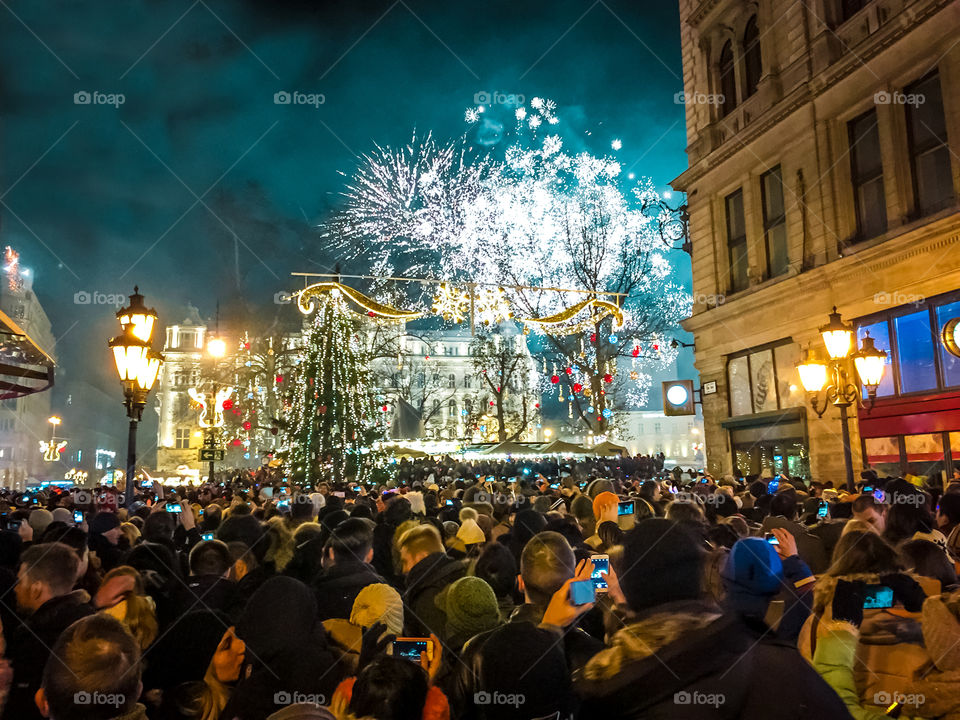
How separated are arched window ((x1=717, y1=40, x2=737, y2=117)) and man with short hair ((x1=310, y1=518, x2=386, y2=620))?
22.1 meters

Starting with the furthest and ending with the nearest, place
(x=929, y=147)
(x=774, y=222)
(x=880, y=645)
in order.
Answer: (x=774, y=222) < (x=929, y=147) < (x=880, y=645)

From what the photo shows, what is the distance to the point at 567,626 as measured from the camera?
405 cm

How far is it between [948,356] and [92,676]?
57.7 feet

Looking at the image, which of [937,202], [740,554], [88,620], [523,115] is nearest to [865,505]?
[740,554]

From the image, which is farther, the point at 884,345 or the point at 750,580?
the point at 884,345

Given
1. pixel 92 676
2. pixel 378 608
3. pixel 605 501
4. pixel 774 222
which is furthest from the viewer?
pixel 774 222

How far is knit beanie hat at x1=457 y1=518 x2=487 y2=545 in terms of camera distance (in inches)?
288

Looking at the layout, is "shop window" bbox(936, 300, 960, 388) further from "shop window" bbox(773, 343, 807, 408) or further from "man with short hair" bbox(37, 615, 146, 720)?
"man with short hair" bbox(37, 615, 146, 720)

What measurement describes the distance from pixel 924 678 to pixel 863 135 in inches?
717

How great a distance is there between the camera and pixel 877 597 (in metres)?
4.01

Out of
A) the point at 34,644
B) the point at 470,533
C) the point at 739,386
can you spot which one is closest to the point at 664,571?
the point at 34,644

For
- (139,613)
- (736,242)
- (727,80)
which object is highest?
(727,80)

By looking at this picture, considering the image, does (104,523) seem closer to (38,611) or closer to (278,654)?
(38,611)

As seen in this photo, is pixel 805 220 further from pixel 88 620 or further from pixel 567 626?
pixel 88 620
